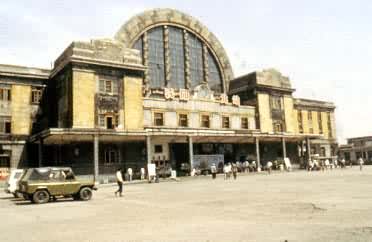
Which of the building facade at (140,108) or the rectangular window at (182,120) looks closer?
the building facade at (140,108)

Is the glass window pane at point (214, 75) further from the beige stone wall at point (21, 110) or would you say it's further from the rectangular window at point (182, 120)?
the beige stone wall at point (21, 110)

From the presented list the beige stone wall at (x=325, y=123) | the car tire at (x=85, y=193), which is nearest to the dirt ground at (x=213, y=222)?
the car tire at (x=85, y=193)

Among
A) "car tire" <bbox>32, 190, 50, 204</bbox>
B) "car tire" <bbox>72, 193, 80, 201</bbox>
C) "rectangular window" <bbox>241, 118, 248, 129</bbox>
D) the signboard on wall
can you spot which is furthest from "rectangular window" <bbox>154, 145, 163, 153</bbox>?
"car tire" <bbox>32, 190, 50, 204</bbox>

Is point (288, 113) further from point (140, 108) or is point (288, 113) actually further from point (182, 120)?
point (140, 108)

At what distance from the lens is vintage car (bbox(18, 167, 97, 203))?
19.1 meters

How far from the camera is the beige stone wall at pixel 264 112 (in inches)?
1964

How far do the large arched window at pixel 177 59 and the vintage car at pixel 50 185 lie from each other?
30775 millimetres

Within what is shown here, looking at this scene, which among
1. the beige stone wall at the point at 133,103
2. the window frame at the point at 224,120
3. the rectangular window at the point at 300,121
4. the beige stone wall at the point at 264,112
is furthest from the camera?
the rectangular window at the point at 300,121

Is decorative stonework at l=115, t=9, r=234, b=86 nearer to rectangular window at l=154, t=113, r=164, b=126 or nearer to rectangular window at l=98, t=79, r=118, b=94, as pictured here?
rectangular window at l=98, t=79, r=118, b=94

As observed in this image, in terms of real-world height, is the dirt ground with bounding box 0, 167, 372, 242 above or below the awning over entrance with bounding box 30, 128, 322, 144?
below

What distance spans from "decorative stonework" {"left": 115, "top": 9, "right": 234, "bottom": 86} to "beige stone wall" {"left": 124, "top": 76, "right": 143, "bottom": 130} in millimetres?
10469

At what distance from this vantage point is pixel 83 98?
118 ft

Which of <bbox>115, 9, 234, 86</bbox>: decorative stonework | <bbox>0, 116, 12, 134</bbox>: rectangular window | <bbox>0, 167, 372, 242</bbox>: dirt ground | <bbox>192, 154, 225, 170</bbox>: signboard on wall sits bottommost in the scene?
<bbox>0, 167, 372, 242</bbox>: dirt ground

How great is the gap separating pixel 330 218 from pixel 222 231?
10.8 ft
